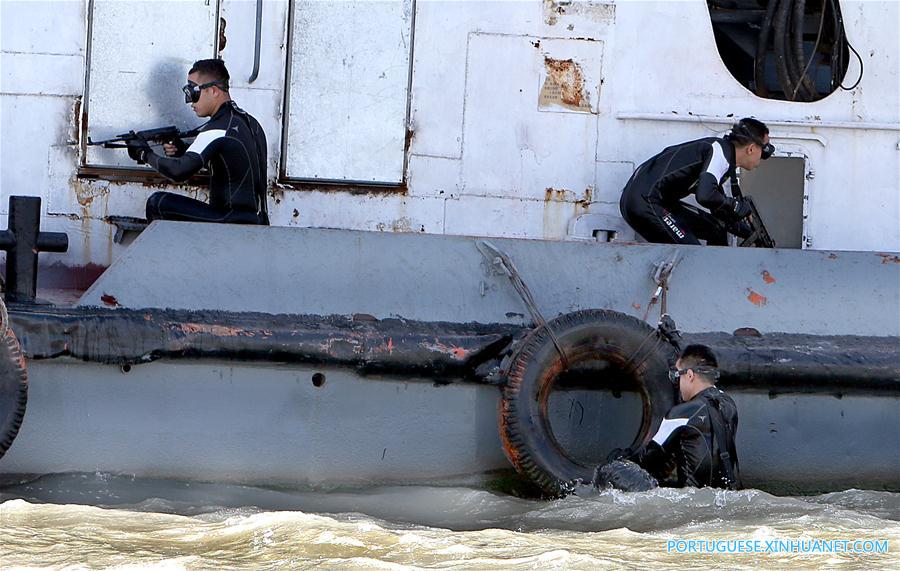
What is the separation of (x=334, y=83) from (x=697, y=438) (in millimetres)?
2009

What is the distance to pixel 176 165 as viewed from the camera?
16.9ft

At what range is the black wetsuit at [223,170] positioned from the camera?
17.0 ft

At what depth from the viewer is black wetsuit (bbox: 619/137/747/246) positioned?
539cm

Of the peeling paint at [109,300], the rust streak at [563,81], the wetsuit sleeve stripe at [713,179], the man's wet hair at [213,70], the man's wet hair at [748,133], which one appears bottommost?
the peeling paint at [109,300]

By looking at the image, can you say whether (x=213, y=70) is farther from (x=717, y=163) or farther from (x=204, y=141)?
(x=717, y=163)

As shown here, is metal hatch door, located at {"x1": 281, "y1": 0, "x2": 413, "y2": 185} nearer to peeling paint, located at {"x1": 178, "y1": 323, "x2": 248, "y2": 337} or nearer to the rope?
peeling paint, located at {"x1": 178, "y1": 323, "x2": 248, "y2": 337}

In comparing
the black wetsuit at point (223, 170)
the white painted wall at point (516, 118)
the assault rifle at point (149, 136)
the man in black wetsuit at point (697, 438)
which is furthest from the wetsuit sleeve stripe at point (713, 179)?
the assault rifle at point (149, 136)

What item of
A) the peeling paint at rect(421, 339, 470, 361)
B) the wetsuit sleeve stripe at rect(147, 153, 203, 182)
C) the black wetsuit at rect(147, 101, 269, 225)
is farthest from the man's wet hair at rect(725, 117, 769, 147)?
the wetsuit sleeve stripe at rect(147, 153, 203, 182)

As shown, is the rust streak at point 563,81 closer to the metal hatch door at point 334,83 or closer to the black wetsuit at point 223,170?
the metal hatch door at point 334,83

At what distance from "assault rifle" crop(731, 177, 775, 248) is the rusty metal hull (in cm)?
26

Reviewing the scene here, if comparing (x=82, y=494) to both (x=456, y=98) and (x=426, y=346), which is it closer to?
(x=426, y=346)

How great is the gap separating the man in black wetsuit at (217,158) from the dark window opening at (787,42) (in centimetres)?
217

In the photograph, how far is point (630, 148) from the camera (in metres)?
5.67

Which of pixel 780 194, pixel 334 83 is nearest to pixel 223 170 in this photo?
pixel 334 83
